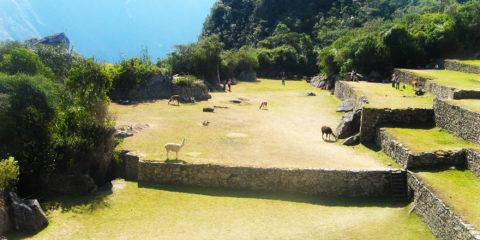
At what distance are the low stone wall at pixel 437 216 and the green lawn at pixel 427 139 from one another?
6.68 feet

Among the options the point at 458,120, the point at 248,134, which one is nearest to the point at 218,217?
the point at 248,134

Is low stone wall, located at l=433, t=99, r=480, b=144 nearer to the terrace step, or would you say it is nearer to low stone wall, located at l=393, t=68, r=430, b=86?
the terrace step

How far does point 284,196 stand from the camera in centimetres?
1539

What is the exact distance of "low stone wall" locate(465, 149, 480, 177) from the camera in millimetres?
14188

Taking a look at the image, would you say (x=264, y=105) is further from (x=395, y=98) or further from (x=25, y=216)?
(x=25, y=216)

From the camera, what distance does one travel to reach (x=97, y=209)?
548 inches

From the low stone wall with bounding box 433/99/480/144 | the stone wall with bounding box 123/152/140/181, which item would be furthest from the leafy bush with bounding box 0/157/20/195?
the low stone wall with bounding box 433/99/480/144

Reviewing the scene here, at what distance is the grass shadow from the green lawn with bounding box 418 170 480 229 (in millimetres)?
1670

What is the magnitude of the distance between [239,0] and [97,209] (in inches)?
3621

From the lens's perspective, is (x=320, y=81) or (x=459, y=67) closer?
(x=459, y=67)

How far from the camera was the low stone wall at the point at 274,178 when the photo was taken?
1521cm

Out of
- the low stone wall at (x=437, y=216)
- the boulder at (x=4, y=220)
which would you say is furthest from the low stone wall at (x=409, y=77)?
the boulder at (x=4, y=220)

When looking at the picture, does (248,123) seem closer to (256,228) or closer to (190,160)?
(190,160)

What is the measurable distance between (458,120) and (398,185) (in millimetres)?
5403
